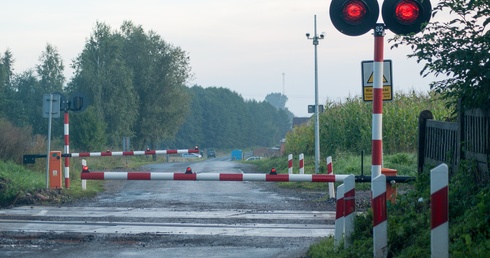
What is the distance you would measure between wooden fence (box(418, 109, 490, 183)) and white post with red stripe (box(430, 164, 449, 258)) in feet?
7.09

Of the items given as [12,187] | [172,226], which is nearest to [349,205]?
[172,226]

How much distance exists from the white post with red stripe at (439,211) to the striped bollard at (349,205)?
7.68 ft

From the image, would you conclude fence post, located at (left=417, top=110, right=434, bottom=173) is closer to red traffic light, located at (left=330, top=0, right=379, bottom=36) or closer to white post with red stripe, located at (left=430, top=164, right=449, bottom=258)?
red traffic light, located at (left=330, top=0, right=379, bottom=36)

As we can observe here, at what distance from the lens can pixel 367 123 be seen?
99.7 feet

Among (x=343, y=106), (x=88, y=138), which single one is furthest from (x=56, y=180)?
(x=88, y=138)

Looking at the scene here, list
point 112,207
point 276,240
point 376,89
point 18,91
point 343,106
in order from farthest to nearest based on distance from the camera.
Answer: point 18,91 < point 343,106 < point 112,207 < point 276,240 < point 376,89

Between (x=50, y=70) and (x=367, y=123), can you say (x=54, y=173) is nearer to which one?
(x=367, y=123)

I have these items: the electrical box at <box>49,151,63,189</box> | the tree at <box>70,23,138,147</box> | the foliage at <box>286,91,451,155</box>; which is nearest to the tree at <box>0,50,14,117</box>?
the tree at <box>70,23,138,147</box>

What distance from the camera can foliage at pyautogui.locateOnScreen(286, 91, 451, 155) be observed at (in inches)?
1148

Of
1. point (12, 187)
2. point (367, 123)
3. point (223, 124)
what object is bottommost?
point (12, 187)

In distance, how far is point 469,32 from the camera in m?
7.95

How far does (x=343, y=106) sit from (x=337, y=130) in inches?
76.0

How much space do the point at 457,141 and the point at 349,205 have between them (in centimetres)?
156

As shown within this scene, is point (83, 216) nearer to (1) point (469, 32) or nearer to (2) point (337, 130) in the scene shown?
(1) point (469, 32)
